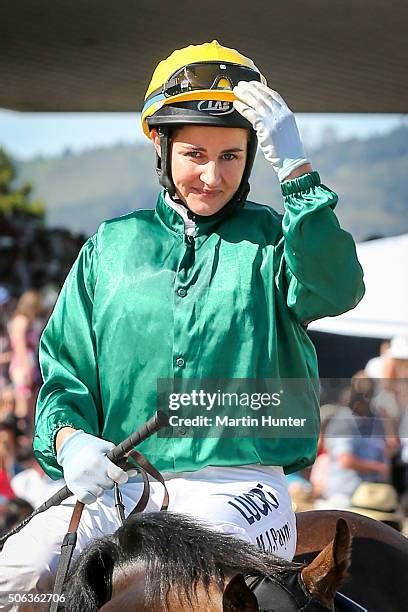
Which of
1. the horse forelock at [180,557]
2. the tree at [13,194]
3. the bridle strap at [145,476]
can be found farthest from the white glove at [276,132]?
the tree at [13,194]

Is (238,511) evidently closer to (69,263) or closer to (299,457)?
(299,457)

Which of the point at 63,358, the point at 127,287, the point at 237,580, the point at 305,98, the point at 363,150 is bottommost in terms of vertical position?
the point at 237,580

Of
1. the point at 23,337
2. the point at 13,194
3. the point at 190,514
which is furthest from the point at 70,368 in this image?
the point at 13,194

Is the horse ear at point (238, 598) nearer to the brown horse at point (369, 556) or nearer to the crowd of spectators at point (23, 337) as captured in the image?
the brown horse at point (369, 556)

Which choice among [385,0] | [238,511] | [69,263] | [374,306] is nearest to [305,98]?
[385,0]

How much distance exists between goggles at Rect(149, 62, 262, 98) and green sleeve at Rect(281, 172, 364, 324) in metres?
0.30

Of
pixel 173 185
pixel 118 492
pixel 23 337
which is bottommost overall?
pixel 118 492

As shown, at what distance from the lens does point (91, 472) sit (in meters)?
1.97

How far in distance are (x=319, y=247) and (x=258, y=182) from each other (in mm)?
4345

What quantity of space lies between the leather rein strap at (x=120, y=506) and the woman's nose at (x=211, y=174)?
0.56 metres

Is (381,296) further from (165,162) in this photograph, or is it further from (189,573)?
(189,573)

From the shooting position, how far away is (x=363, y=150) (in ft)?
30.8

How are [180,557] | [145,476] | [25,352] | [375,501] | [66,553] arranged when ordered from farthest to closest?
[25,352]
[375,501]
[145,476]
[66,553]
[180,557]

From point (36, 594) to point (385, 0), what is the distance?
2737 millimetres
